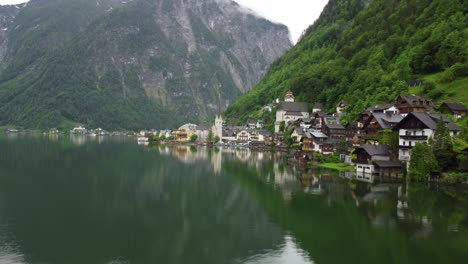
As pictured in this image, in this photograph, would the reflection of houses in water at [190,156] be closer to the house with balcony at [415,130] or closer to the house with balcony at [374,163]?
the house with balcony at [374,163]

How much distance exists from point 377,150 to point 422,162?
7552mm

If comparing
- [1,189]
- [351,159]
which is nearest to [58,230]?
[1,189]

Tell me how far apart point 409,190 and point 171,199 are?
22406 mm

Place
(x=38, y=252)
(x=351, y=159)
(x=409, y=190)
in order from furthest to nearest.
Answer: (x=351, y=159), (x=409, y=190), (x=38, y=252)

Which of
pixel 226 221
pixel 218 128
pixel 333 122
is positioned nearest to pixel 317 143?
pixel 333 122

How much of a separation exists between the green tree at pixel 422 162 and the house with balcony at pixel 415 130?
4.05 meters

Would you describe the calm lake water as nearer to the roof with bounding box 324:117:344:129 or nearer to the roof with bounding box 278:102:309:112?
the roof with bounding box 324:117:344:129

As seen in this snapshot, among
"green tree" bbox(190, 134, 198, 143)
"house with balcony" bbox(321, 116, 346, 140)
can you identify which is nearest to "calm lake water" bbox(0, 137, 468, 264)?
"house with balcony" bbox(321, 116, 346, 140)

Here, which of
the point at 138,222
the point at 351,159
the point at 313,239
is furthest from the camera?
the point at 351,159

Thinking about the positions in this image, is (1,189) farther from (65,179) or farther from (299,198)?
(299,198)

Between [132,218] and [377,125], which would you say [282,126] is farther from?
[132,218]

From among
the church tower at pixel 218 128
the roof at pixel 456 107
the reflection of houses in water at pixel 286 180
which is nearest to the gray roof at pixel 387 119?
the roof at pixel 456 107

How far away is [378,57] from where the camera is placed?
97.7 meters

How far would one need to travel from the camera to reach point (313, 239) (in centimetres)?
2686
